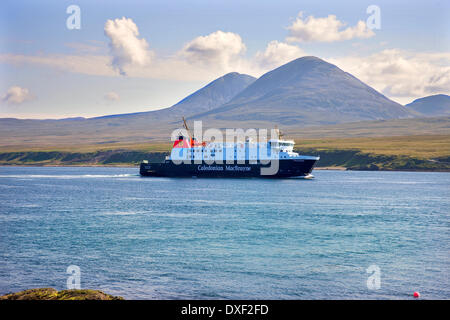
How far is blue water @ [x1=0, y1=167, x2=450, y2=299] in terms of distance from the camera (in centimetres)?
2219

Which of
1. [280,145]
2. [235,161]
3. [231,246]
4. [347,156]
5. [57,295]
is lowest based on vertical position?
[231,246]

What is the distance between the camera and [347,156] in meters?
142

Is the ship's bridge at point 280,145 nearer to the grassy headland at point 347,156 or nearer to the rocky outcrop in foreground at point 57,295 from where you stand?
the grassy headland at point 347,156

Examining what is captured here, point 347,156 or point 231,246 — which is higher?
point 347,156

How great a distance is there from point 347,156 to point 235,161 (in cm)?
5857

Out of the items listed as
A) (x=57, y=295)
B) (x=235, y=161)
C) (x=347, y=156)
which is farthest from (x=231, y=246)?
(x=347, y=156)

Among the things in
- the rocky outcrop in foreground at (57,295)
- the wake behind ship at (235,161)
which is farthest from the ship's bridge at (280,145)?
the rocky outcrop in foreground at (57,295)

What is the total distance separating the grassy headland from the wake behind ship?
43.3 metres

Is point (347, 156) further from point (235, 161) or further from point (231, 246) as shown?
point (231, 246)

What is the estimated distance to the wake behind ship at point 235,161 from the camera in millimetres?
88438

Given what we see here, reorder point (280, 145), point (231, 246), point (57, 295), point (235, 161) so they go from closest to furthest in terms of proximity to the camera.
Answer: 1. point (57, 295)
2. point (231, 246)
3. point (280, 145)
4. point (235, 161)

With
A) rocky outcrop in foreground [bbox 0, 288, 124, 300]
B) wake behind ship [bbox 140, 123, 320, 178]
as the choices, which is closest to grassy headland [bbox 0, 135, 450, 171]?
wake behind ship [bbox 140, 123, 320, 178]

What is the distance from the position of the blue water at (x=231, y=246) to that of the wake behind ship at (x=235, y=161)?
27527 mm
